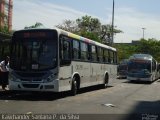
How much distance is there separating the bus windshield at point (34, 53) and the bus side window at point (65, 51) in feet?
1.39

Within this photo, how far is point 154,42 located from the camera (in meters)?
101

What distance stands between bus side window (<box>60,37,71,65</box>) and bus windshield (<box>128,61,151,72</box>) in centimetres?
2185

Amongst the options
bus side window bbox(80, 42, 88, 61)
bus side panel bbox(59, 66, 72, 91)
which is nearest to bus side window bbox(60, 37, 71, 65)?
bus side panel bbox(59, 66, 72, 91)

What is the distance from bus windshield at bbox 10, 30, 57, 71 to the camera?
18.4m

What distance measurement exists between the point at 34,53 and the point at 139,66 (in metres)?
23.6

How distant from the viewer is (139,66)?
41000 mm

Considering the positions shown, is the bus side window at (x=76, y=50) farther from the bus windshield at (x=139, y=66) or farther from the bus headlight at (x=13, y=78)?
the bus windshield at (x=139, y=66)

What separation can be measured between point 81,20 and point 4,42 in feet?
Answer: 170

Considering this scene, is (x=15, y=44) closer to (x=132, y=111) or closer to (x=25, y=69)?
(x=25, y=69)

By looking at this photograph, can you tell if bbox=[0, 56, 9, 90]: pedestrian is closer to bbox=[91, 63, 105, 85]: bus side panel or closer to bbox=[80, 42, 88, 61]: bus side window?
bbox=[80, 42, 88, 61]: bus side window

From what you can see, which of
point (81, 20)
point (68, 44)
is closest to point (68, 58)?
point (68, 44)

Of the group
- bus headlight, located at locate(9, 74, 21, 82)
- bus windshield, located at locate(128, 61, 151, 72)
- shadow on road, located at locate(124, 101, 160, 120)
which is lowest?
shadow on road, located at locate(124, 101, 160, 120)

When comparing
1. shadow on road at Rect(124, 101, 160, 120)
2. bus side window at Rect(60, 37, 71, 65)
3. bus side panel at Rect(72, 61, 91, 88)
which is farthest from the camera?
bus side panel at Rect(72, 61, 91, 88)

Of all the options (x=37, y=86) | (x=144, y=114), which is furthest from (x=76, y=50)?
(x=144, y=114)
